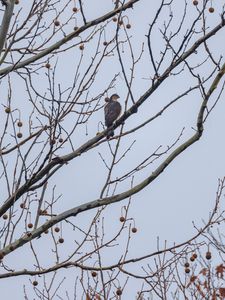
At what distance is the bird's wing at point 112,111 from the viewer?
860 centimetres

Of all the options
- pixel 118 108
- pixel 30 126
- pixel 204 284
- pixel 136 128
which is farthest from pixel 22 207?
pixel 118 108

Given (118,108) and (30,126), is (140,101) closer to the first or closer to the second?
(30,126)

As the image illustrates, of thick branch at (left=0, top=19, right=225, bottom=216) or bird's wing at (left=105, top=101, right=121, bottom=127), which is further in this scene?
bird's wing at (left=105, top=101, right=121, bottom=127)

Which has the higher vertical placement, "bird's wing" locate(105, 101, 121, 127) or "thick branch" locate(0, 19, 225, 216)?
"bird's wing" locate(105, 101, 121, 127)

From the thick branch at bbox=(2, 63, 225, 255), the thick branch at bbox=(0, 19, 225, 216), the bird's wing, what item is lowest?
the thick branch at bbox=(2, 63, 225, 255)

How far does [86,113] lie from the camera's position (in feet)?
16.9

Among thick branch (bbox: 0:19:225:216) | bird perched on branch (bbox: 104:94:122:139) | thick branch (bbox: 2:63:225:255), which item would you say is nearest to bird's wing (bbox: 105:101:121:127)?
bird perched on branch (bbox: 104:94:122:139)

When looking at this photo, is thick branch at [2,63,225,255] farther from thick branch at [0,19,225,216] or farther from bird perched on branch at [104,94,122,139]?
bird perched on branch at [104,94,122,139]

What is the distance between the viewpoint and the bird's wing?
8.60m

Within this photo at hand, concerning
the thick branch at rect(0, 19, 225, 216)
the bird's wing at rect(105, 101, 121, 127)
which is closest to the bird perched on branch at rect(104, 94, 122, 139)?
the bird's wing at rect(105, 101, 121, 127)

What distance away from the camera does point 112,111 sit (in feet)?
29.6

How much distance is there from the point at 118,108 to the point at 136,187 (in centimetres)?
517

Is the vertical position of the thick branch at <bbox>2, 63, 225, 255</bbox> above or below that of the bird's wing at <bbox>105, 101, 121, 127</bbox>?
below

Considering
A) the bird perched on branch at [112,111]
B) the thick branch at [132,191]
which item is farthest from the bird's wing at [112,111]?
the thick branch at [132,191]
